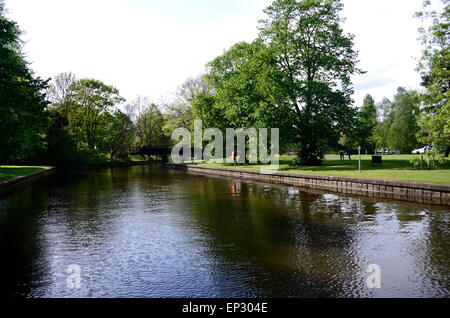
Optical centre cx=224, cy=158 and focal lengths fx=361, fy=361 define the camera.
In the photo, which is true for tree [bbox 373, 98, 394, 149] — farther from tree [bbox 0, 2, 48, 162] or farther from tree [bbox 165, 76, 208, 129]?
tree [bbox 0, 2, 48, 162]

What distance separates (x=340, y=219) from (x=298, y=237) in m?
3.08

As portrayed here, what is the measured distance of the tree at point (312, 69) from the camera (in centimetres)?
3331

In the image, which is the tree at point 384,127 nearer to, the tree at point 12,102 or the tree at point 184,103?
the tree at point 184,103

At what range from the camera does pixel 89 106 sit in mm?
65375

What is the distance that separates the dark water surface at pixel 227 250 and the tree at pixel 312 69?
19.4 metres

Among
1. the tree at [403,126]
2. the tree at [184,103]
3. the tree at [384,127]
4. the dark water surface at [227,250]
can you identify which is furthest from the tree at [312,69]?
the tree at [384,127]

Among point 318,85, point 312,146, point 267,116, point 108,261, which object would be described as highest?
point 318,85

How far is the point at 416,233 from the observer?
965cm

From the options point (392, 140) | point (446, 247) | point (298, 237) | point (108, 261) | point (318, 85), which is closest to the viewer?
point (108, 261)

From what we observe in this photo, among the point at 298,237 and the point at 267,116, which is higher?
the point at 267,116

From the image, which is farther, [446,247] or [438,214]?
[438,214]

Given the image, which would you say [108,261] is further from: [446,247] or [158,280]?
[446,247]

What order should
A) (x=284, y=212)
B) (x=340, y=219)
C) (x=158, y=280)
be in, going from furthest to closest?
(x=284, y=212)
(x=340, y=219)
(x=158, y=280)
